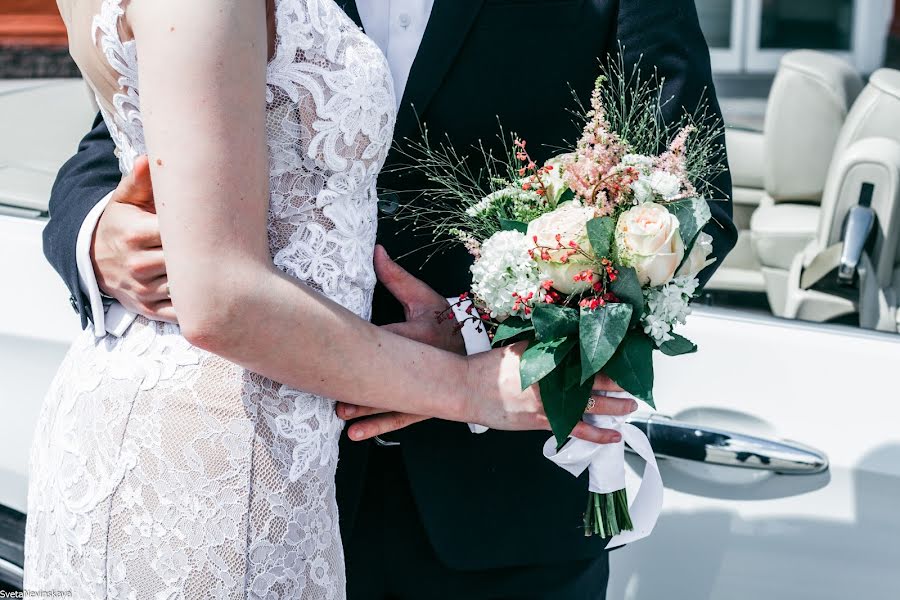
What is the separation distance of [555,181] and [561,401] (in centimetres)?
28

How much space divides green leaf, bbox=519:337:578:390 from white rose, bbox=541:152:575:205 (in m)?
0.19

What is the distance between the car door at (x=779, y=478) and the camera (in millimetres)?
1631

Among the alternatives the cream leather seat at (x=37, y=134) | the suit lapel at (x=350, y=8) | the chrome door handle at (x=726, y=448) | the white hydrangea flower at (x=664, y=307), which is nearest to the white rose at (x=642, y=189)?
the white hydrangea flower at (x=664, y=307)

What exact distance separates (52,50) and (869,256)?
8.28 feet

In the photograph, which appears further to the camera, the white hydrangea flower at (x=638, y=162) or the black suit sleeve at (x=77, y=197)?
the black suit sleeve at (x=77, y=197)

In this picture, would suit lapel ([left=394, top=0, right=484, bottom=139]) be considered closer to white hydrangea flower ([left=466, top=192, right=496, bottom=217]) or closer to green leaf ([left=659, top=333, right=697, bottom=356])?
white hydrangea flower ([left=466, top=192, right=496, bottom=217])

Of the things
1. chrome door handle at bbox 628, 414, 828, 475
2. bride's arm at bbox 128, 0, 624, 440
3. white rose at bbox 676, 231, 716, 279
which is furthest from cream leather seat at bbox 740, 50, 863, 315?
bride's arm at bbox 128, 0, 624, 440

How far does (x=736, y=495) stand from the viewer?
5.55ft

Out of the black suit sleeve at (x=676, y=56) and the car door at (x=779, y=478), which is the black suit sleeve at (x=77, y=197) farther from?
the car door at (x=779, y=478)

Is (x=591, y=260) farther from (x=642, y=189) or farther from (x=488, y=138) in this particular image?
(x=488, y=138)

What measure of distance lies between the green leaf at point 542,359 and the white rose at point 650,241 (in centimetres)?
13

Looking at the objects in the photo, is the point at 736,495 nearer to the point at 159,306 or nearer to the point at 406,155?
the point at 406,155

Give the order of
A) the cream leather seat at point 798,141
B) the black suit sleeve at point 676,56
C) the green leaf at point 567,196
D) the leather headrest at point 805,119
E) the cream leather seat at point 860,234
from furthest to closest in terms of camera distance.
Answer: the leather headrest at point 805,119 → the cream leather seat at point 798,141 → the cream leather seat at point 860,234 → the black suit sleeve at point 676,56 → the green leaf at point 567,196

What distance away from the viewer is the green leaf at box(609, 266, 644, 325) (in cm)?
123
